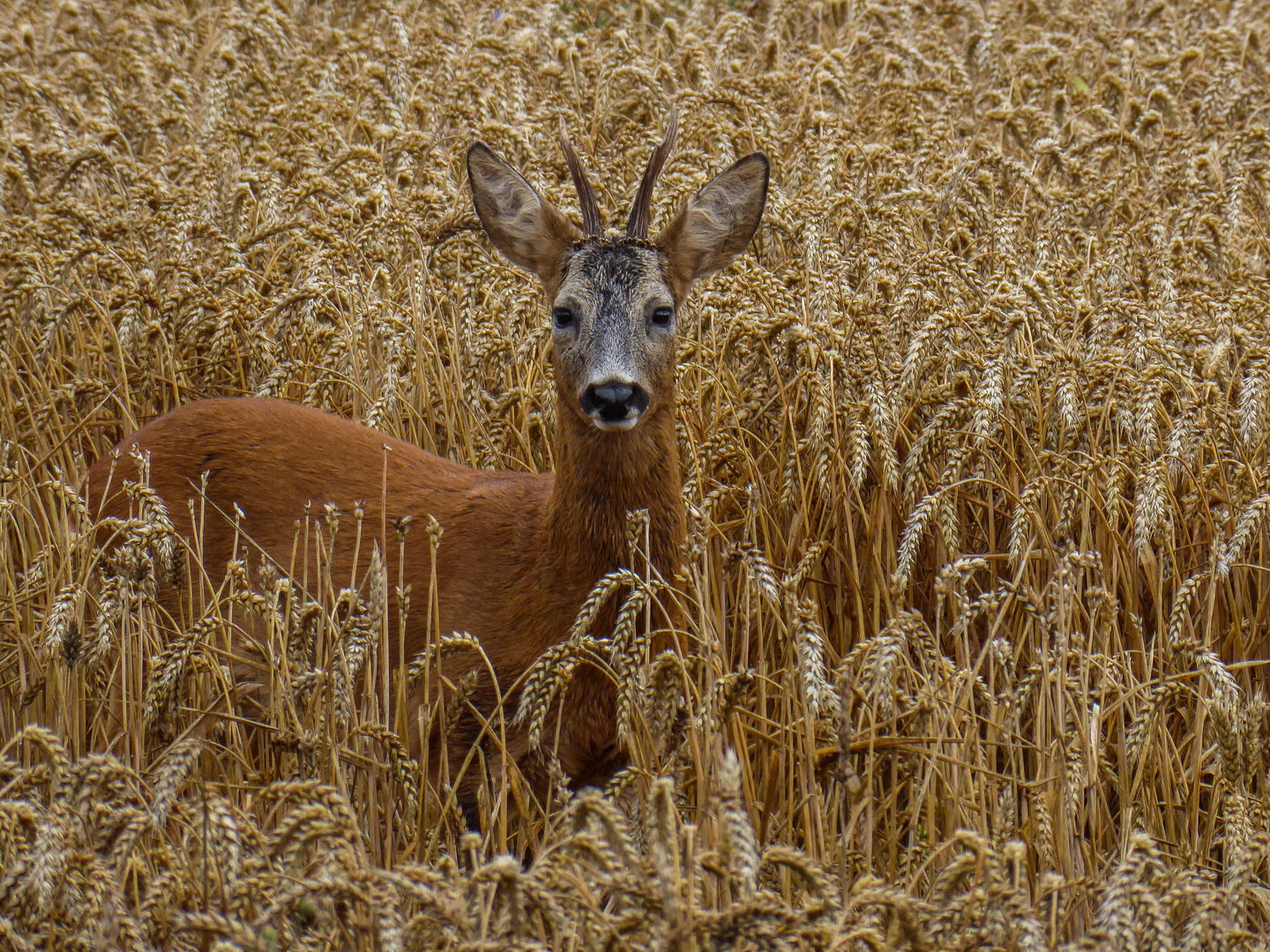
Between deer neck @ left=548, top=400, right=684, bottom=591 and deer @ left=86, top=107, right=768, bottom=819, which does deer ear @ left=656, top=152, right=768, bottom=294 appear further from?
deer neck @ left=548, top=400, right=684, bottom=591

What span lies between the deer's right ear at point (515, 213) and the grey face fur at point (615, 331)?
23cm

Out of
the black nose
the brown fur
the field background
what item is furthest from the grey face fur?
the field background

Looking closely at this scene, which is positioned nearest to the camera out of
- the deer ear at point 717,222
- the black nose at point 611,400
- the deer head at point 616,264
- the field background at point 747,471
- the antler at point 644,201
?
the field background at point 747,471

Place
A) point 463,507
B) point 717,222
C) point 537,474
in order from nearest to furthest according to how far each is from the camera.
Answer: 1. point 463,507
2. point 717,222
3. point 537,474

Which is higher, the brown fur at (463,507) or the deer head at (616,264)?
the deer head at (616,264)

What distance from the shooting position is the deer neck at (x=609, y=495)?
3760mm

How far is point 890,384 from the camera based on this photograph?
4602mm

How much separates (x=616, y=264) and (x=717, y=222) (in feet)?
1.59

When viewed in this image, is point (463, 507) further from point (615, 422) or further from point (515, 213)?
point (515, 213)

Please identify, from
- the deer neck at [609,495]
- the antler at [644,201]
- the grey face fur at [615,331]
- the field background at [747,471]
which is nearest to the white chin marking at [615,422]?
the grey face fur at [615,331]

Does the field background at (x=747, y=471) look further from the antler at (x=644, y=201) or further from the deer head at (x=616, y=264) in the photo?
the antler at (x=644, y=201)

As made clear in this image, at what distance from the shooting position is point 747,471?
4508mm

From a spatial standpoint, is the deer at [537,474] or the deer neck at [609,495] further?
the deer neck at [609,495]

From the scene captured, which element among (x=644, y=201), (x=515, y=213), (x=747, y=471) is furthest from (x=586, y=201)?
(x=747, y=471)
